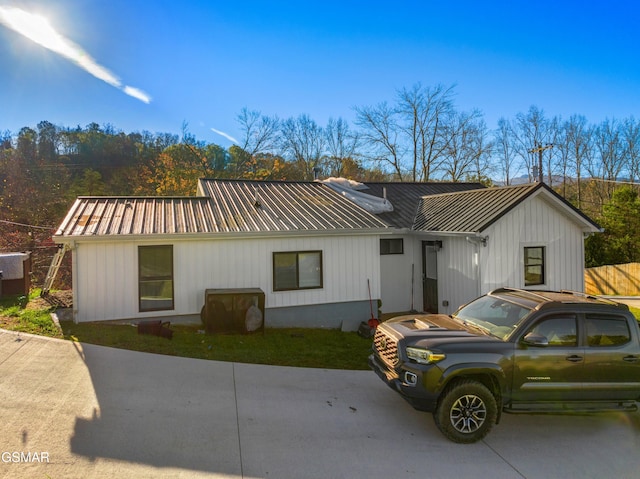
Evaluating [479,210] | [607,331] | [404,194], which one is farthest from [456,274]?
[607,331]

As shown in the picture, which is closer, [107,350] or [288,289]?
[107,350]

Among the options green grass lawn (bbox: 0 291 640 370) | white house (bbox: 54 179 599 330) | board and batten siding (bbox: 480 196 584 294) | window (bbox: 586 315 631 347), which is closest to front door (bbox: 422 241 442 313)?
white house (bbox: 54 179 599 330)

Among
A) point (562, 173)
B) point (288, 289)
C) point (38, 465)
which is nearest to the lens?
point (38, 465)

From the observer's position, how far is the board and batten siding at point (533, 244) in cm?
1110

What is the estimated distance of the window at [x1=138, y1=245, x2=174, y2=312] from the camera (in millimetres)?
9656

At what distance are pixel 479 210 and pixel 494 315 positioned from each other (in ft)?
21.4

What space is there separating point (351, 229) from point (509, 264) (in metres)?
4.53

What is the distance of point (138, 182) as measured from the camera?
107ft

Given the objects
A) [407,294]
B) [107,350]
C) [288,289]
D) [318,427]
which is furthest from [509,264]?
[107,350]

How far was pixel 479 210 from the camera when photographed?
12.0 meters

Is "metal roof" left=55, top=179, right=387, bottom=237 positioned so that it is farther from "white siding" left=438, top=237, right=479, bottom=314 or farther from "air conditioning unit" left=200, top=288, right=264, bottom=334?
"white siding" left=438, top=237, right=479, bottom=314

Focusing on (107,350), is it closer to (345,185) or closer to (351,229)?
(351,229)

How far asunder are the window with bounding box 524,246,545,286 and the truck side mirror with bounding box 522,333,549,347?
711 cm

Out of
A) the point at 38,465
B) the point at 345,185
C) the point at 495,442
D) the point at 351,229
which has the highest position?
the point at 345,185
